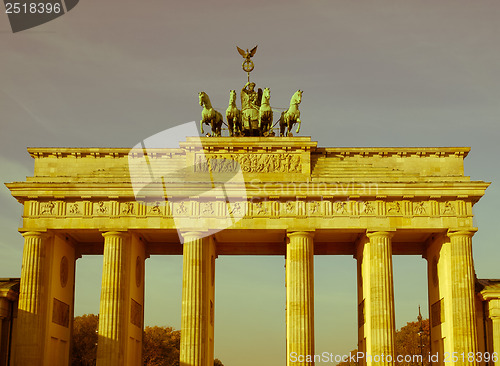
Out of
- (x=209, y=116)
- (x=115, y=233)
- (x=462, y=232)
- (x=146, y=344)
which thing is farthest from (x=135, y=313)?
(x=146, y=344)

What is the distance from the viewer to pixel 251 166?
155 ft

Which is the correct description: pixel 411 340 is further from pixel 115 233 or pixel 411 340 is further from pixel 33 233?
pixel 33 233

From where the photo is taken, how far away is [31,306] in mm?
44156

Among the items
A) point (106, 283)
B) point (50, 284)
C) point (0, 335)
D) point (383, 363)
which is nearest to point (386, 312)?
point (383, 363)

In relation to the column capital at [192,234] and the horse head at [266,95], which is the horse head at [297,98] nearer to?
the horse head at [266,95]

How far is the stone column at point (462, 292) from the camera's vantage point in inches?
1708

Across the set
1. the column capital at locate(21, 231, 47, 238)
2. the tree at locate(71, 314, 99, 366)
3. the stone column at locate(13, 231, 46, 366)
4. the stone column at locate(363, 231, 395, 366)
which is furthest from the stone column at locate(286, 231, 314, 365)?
the tree at locate(71, 314, 99, 366)

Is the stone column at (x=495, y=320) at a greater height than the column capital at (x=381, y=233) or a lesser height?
lesser

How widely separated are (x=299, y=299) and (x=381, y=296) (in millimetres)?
4845

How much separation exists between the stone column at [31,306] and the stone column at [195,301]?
8.40m

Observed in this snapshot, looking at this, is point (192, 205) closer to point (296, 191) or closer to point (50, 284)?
point (296, 191)

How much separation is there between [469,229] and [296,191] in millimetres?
10528

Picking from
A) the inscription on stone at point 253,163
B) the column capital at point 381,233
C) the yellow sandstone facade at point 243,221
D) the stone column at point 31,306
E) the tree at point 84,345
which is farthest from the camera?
the tree at point 84,345

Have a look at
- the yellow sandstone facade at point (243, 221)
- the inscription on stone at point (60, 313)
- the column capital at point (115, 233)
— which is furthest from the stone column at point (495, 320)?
the inscription on stone at point (60, 313)
